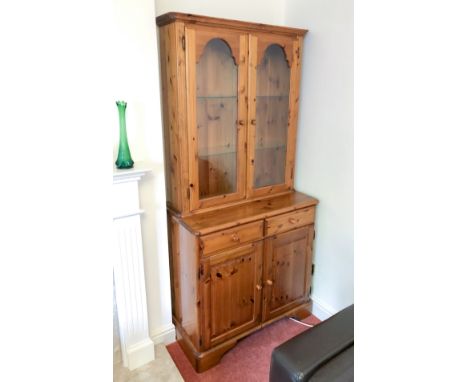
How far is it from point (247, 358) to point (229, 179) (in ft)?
3.66

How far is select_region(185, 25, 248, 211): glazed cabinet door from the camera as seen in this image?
5.78ft

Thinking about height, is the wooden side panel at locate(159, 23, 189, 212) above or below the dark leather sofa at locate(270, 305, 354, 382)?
above

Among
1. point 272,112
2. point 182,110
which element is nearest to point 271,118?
point 272,112

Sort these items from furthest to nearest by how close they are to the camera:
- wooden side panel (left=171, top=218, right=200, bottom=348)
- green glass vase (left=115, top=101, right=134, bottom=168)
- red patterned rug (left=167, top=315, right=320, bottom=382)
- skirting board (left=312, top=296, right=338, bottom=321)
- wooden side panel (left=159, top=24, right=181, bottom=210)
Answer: skirting board (left=312, top=296, right=338, bottom=321) → red patterned rug (left=167, top=315, right=320, bottom=382) → wooden side panel (left=171, top=218, right=200, bottom=348) → wooden side panel (left=159, top=24, right=181, bottom=210) → green glass vase (left=115, top=101, right=134, bottom=168)

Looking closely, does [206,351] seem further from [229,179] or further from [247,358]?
[229,179]

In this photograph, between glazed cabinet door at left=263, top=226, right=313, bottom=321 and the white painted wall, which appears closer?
the white painted wall

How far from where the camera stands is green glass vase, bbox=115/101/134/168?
5.29 ft

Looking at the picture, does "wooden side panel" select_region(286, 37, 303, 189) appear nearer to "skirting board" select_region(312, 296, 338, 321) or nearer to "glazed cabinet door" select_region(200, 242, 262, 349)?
"glazed cabinet door" select_region(200, 242, 262, 349)

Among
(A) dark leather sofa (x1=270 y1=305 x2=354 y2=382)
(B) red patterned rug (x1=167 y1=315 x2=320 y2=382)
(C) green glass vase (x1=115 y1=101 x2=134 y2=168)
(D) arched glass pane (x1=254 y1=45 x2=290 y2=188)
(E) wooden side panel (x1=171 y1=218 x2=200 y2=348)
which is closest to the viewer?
(A) dark leather sofa (x1=270 y1=305 x2=354 y2=382)

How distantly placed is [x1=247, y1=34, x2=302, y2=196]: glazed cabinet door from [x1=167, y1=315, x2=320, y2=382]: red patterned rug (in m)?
0.95

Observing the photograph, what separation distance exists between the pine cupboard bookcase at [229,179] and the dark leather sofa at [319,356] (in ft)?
2.22

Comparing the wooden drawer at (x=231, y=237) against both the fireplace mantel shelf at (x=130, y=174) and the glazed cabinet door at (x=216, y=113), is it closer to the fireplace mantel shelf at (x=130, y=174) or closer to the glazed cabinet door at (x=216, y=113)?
the glazed cabinet door at (x=216, y=113)

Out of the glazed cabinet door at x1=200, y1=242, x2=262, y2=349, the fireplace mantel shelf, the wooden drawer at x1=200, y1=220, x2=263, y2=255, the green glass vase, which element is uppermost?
the green glass vase

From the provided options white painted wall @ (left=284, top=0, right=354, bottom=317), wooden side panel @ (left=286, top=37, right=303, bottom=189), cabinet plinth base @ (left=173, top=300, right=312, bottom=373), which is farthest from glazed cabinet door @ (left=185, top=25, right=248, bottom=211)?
cabinet plinth base @ (left=173, top=300, right=312, bottom=373)
